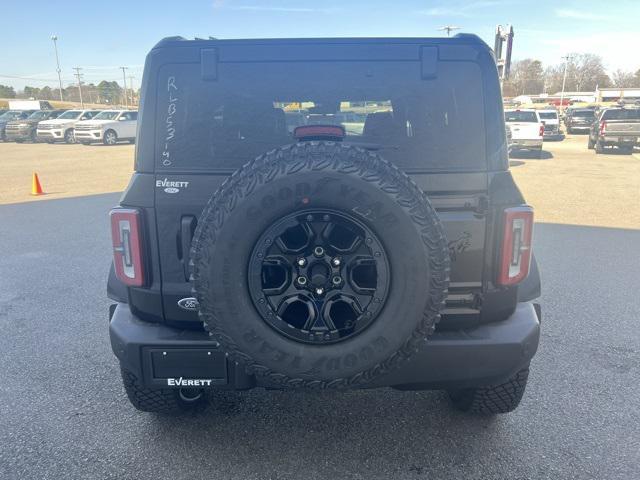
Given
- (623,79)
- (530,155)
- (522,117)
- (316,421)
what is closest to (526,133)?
(522,117)

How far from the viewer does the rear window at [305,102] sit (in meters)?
2.51

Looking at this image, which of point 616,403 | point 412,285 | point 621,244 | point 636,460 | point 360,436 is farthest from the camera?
point 621,244

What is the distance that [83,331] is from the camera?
4.39 m

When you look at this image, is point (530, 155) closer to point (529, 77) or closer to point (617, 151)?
point (617, 151)

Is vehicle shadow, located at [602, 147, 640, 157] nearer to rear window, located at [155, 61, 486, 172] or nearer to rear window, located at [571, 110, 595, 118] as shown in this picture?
rear window, located at [571, 110, 595, 118]

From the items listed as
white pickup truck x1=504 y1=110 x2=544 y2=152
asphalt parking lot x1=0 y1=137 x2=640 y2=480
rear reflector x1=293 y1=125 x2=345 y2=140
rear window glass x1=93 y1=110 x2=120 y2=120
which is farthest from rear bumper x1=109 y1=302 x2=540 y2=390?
rear window glass x1=93 y1=110 x2=120 y2=120

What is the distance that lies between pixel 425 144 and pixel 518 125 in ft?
58.7

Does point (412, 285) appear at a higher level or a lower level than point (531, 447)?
higher

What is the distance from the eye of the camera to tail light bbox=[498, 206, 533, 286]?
2428mm

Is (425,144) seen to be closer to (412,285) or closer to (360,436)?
(412,285)

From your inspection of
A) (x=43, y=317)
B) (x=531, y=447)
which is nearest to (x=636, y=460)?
(x=531, y=447)

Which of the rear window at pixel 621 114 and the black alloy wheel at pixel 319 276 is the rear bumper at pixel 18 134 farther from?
the black alloy wheel at pixel 319 276

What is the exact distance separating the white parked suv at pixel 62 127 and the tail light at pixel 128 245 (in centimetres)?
2769

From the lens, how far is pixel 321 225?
7.01ft
